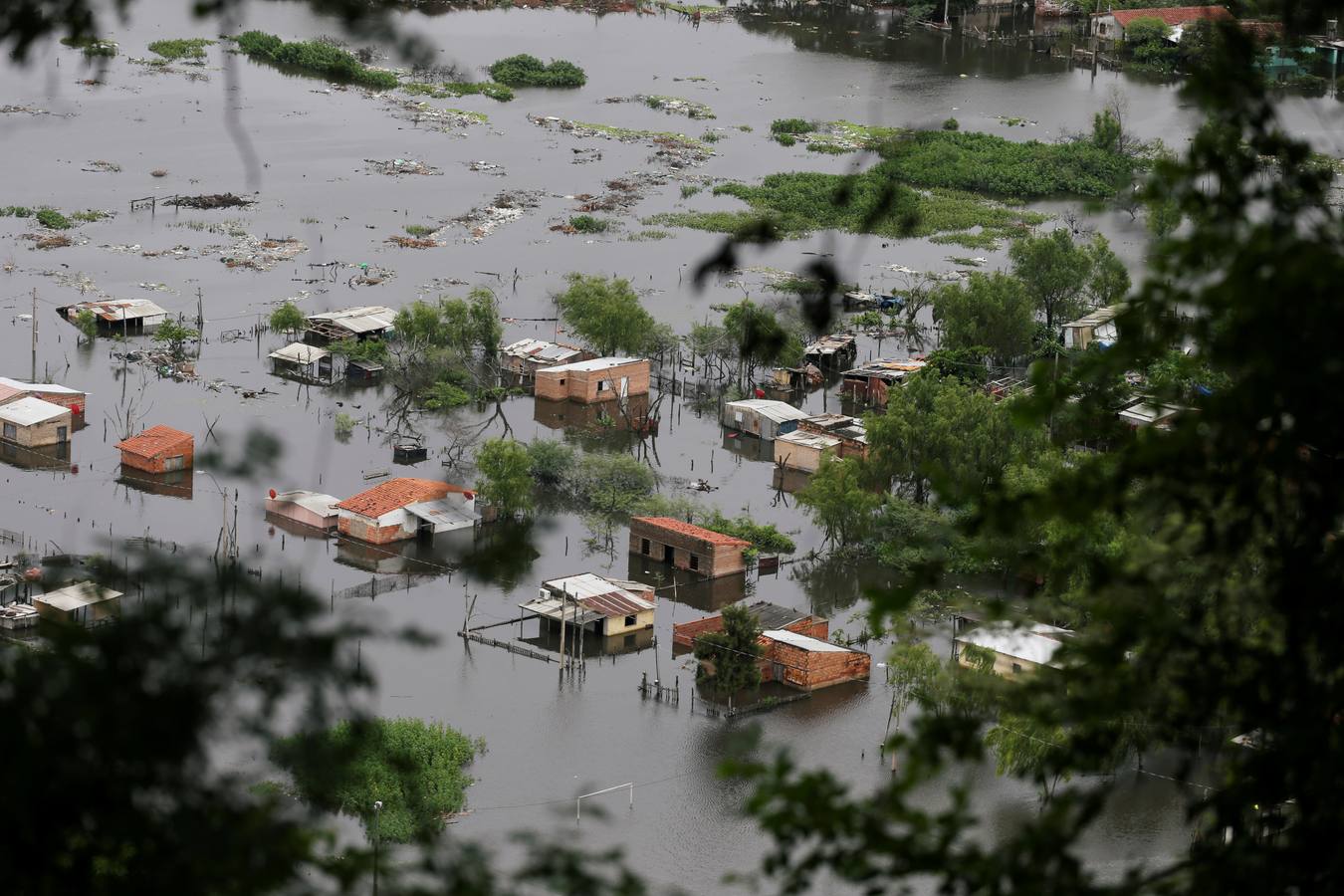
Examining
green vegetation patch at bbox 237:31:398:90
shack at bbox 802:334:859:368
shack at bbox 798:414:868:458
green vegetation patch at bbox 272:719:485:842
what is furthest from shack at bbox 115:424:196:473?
green vegetation patch at bbox 237:31:398:90

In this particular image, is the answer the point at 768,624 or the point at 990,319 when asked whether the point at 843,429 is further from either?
the point at 768,624

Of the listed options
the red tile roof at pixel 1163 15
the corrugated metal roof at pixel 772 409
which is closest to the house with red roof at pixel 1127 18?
the red tile roof at pixel 1163 15

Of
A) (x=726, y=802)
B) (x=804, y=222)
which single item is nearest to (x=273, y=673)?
(x=726, y=802)

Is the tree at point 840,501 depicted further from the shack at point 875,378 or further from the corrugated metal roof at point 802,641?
the shack at point 875,378

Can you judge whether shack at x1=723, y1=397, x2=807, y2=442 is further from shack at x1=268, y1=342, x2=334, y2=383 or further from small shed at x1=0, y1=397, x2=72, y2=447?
small shed at x1=0, y1=397, x2=72, y2=447

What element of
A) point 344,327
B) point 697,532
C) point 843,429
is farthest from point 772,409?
point 344,327
